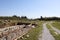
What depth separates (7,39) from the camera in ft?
32.6

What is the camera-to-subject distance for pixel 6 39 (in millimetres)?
9773

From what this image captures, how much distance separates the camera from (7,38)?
9.91 m

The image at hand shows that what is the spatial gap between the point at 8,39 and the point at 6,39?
0.36 meters

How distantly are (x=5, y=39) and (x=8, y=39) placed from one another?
0.50 metres

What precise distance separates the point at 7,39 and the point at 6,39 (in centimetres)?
16

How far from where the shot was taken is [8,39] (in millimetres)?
10125

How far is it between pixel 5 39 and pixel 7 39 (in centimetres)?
30

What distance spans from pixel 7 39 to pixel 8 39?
7.9 inches
